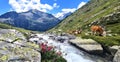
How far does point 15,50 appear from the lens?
826 inches

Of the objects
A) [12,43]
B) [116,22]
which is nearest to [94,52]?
[12,43]

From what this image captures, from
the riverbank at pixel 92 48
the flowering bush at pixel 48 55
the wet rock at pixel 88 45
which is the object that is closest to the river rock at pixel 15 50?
the flowering bush at pixel 48 55

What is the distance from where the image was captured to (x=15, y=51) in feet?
68.4

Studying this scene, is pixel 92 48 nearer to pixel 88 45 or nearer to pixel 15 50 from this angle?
pixel 88 45

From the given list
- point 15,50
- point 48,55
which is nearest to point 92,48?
point 48,55

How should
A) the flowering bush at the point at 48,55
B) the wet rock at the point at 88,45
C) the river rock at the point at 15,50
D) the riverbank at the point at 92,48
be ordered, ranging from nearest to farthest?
the river rock at the point at 15,50 < the flowering bush at the point at 48,55 < the riverbank at the point at 92,48 < the wet rock at the point at 88,45

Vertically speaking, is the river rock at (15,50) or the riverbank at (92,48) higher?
the river rock at (15,50)

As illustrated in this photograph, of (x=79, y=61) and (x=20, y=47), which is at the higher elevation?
(x=20, y=47)

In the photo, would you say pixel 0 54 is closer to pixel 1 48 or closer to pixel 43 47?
pixel 1 48

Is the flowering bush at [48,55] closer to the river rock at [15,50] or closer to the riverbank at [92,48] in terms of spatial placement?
the river rock at [15,50]

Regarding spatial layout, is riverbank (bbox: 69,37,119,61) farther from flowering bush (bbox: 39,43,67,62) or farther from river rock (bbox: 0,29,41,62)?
river rock (bbox: 0,29,41,62)

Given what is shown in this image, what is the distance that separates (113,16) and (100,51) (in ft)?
373

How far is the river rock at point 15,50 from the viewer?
771 inches

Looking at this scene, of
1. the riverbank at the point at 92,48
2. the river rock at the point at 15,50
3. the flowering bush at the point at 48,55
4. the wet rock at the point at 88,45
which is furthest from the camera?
the wet rock at the point at 88,45
